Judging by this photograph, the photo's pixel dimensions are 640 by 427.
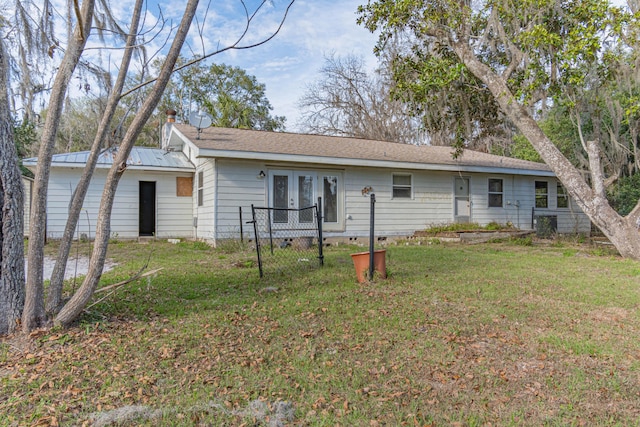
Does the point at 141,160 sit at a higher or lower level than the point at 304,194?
higher

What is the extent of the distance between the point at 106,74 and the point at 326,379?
3696 millimetres

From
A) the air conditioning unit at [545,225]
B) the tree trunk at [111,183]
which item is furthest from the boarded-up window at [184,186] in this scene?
the air conditioning unit at [545,225]

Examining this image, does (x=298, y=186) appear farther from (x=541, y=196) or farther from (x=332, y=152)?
(x=541, y=196)

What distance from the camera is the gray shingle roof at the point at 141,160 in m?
10.5

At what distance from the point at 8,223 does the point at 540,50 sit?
9.58 meters

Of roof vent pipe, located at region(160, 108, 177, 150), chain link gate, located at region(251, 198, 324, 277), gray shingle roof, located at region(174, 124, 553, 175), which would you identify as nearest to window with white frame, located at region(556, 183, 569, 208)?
gray shingle roof, located at region(174, 124, 553, 175)

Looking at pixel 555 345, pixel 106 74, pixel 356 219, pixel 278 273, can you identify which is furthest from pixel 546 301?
pixel 356 219

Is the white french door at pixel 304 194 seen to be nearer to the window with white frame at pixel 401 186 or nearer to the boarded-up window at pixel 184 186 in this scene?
the window with white frame at pixel 401 186

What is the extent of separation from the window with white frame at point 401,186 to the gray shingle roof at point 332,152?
0.59 meters

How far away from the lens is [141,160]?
38.0 ft

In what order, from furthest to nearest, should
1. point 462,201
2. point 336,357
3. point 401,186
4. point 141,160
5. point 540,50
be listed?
1. point 462,201
2. point 401,186
3. point 141,160
4. point 540,50
5. point 336,357

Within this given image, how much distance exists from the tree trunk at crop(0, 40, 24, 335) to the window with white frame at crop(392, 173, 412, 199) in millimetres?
9775

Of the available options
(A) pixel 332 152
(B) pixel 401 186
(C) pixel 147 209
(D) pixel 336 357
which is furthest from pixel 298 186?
(D) pixel 336 357

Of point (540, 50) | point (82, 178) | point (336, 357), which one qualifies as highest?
point (540, 50)
